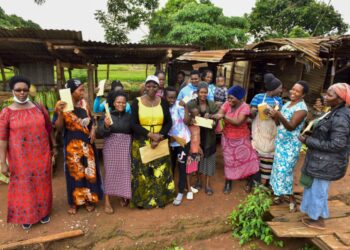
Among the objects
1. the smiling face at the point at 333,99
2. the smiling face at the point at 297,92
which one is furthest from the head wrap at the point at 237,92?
the smiling face at the point at 333,99

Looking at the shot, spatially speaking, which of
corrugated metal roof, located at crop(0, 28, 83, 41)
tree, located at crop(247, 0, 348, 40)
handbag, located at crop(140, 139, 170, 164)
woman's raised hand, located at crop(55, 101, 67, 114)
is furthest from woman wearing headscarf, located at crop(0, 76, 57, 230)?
tree, located at crop(247, 0, 348, 40)

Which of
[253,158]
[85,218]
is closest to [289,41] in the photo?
[253,158]

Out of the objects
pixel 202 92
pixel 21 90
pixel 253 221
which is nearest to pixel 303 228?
pixel 253 221

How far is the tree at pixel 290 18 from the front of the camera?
18547mm

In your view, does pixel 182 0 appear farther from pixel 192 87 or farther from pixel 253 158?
pixel 253 158

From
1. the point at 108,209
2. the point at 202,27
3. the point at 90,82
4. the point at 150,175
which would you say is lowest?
the point at 108,209

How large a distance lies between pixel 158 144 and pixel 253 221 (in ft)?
5.17

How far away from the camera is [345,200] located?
13.2 feet

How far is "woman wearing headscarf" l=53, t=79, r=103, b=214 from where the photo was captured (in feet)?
10.2

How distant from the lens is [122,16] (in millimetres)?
15164

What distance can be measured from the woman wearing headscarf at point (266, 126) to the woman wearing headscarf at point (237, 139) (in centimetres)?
11

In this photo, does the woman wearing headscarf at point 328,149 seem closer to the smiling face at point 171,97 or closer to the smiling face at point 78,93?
the smiling face at point 171,97

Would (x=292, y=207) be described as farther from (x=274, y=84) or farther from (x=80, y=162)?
(x=80, y=162)

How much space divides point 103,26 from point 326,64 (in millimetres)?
12680
